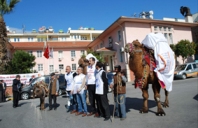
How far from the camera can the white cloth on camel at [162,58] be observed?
571cm

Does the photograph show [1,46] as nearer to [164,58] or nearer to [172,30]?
[164,58]

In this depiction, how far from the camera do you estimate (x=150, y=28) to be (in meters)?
25.0

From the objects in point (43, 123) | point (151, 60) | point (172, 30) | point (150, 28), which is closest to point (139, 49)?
point (151, 60)

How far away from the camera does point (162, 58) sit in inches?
227

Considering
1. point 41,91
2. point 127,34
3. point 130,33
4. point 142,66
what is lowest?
point 41,91

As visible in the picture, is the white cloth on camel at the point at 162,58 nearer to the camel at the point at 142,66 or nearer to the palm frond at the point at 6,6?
the camel at the point at 142,66

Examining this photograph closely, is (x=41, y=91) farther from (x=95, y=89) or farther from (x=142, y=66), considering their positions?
(x=142, y=66)

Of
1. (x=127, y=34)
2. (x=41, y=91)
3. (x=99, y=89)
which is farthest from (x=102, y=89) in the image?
(x=127, y=34)

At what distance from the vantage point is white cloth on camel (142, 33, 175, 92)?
5.71 meters

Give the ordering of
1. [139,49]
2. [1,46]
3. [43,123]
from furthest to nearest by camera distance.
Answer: [1,46], [43,123], [139,49]

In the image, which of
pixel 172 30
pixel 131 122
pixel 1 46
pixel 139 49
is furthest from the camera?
pixel 172 30

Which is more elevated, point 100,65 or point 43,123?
point 100,65

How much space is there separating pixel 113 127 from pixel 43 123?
2703 millimetres

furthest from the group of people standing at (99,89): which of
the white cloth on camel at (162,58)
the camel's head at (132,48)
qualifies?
the white cloth on camel at (162,58)
